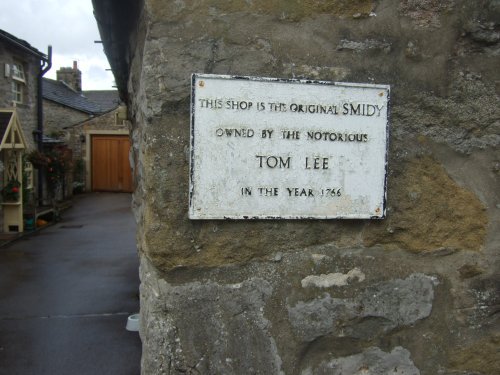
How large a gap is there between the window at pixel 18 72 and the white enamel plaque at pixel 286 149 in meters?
15.1

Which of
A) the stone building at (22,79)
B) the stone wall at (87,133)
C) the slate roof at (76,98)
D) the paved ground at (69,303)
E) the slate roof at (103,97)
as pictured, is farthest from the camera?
the slate roof at (103,97)

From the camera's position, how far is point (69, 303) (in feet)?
23.9

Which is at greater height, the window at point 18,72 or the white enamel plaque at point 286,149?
the window at point 18,72

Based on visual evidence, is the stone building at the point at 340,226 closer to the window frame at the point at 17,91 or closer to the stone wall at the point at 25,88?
the stone wall at the point at 25,88

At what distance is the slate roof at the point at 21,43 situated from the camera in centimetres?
1416

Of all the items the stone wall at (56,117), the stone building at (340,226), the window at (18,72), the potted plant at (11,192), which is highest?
the window at (18,72)

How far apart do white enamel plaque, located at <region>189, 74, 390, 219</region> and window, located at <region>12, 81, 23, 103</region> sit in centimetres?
1531

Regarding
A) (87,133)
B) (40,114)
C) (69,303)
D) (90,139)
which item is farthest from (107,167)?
(69,303)

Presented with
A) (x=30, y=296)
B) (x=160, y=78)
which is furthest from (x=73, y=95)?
(x=160, y=78)

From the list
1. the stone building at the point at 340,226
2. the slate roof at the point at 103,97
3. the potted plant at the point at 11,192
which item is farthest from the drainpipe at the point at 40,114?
the stone building at the point at 340,226

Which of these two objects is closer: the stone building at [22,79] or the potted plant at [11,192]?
the potted plant at [11,192]

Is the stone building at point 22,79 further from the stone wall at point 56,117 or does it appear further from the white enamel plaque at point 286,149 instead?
the white enamel plaque at point 286,149

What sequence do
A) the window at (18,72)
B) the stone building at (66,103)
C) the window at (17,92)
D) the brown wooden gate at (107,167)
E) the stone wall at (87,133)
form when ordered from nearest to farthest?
the window at (18,72), the window at (17,92), the stone building at (66,103), the stone wall at (87,133), the brown wooden gate at (107,167)

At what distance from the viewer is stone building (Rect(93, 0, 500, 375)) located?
196 centimetres
